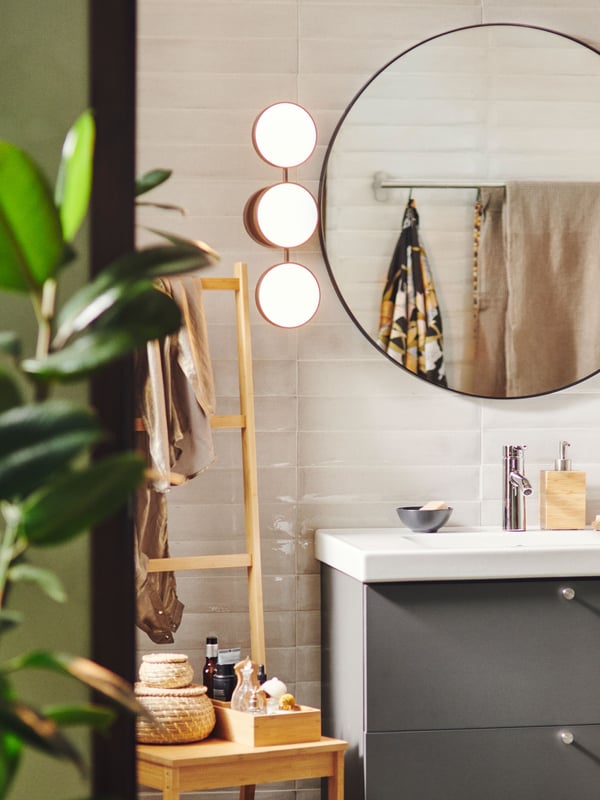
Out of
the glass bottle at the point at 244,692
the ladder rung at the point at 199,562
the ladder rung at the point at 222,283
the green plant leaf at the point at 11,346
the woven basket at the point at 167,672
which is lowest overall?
the glass bottle at the point at 244,692

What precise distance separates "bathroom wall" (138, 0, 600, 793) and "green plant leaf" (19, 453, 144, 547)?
1891 mm

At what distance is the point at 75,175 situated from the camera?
67 centimetres

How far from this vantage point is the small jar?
2.23m

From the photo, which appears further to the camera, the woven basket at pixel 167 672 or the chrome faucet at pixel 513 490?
the chrome faucet at pixel 513 490

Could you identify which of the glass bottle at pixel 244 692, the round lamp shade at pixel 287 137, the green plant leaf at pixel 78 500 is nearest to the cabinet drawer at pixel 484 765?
the glass bottle at pixel 244 692

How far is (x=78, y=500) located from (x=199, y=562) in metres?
1.75

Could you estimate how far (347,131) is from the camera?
102 inches

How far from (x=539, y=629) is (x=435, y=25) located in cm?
162

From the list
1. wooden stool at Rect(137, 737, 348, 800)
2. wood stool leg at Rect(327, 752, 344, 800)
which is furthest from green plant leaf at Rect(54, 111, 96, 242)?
wood stool leg at Rect(327, 752, 344, 800)

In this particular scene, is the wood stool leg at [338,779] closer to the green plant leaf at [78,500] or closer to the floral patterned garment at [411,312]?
the floral patterned garment at [411,312]

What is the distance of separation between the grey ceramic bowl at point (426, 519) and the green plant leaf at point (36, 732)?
191cm

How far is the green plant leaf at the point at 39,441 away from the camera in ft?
1.98

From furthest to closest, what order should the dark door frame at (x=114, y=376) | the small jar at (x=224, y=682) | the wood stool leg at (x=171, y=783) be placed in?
the small jar at (x=224, y=682)
the wood stool leg at (x=171, y=783)
the dark door frame at (x=114, y=376)

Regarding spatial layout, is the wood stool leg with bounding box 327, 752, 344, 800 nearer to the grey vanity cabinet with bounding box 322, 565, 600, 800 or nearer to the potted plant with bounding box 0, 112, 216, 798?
the grey vanity cabinet with bounding box 322, 565, 600, 800
